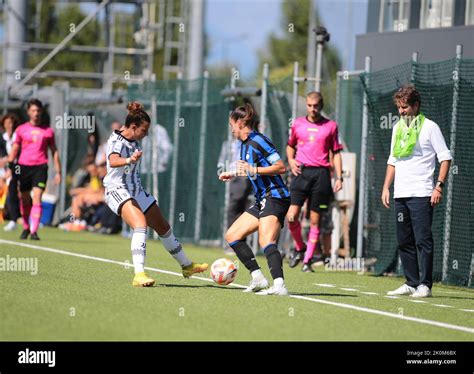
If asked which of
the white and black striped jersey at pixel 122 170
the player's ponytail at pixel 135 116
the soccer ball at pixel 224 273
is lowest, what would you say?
the soccer ball at pixel 224 273

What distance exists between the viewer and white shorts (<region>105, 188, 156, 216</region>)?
1194cm

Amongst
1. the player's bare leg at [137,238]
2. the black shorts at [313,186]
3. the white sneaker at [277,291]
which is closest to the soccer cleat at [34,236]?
the black shorts at [313,186]

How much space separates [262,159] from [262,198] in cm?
45

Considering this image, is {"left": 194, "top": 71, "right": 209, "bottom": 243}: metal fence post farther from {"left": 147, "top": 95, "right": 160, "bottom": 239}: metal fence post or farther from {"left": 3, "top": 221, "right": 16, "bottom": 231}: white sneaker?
{"left": 3, "top": 221, "right": 16, "bottom": 231}: white sneaker

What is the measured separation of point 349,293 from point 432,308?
1.50 meters

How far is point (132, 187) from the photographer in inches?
473

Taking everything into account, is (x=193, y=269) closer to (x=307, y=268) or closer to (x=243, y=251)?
(x=243, y=251)

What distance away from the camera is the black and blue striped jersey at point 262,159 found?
11.3 metres

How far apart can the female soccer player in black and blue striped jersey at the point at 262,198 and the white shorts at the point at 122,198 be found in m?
1.13

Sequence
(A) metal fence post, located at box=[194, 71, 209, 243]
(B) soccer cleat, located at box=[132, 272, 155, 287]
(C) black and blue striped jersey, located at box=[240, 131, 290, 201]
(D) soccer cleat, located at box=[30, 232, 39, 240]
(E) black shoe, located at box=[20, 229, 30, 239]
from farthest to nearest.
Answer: (A) metal fence post, located at box=[194, 71, 209, 243]
(E) black shoe, located at box=[20, 229, 30, 239]
(D) soccer cleat, located at box=[30, 232, 39, 240]
(B) soccer cleat, located at box=[132, 272, 155, 287]
(C) black and blue striped jersey, located at box=[240, 131, 290, 201]

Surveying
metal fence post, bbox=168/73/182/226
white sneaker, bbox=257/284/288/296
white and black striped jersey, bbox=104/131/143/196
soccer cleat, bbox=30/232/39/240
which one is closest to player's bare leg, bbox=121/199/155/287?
white and black striped jersey, bbox=104/131/143/196

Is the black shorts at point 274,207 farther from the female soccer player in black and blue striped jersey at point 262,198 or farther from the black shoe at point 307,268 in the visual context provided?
the black shoe at point 307,268

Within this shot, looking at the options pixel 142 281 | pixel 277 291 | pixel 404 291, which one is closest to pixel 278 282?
pixel 277 291
